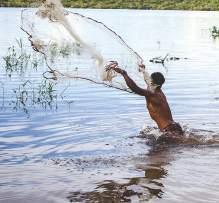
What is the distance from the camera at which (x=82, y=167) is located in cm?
850

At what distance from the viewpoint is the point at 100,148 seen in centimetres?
988

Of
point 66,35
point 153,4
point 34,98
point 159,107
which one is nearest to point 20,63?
point 34,98

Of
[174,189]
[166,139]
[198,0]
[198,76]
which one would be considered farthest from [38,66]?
[198,0]

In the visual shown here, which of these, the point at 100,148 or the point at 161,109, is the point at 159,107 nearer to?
the point at 161,109

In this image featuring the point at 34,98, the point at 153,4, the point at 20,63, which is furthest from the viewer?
the point at 153,4

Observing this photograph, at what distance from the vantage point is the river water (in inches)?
287

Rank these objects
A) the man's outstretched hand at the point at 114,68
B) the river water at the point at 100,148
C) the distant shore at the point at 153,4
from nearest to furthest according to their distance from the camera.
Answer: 1. the river water at the point at 100,148
2. the man's outstretched hand at the point at 114,68
3. the distant shore at the point at 153,4

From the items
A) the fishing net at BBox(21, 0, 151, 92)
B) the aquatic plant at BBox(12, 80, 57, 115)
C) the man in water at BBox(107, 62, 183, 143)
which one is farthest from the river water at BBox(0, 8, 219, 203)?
the fishing net at BBox(21, 0, 151, 92)

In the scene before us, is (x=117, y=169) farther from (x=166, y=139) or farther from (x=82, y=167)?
(x=166, y=139)

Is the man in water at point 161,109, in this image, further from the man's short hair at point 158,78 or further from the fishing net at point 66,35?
the fishing net at point 66,35

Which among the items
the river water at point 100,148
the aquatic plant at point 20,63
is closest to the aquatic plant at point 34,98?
the river water at point 100,148

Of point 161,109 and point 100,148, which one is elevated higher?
point 161,109

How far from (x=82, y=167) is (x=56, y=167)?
400 millimetres

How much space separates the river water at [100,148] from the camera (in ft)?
23.9
